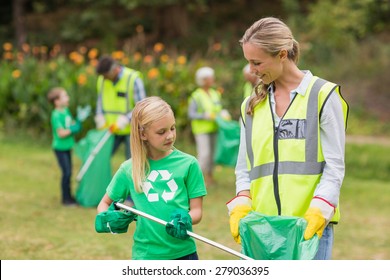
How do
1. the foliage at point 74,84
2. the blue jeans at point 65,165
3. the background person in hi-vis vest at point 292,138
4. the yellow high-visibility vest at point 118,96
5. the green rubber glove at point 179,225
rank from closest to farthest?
1. the background person in hi-vis vest at point 292,138
2. the green rubber glove at point 179,225
3. the yellow high-visibility vest at point 118,96
4. the blue jeans at point 65,165
5. the foliage at point 74,84

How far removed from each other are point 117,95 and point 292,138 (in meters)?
6.57

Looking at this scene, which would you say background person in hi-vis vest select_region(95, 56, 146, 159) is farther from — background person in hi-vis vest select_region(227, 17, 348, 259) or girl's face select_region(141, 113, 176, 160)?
background person in hi-vis vest select_region(227, 17, 348, 259)

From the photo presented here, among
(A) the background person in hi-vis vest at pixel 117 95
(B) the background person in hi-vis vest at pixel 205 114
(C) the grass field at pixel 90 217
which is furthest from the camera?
(B) the background person in hi-vis vest at pixel 205 114

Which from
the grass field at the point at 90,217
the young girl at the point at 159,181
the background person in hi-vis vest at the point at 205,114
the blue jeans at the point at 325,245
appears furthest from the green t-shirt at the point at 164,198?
the background person in hi-vis vest at the point at 205,114

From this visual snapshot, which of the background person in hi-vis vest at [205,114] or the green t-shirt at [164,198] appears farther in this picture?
the background person in hi-vis vest at [205,114]

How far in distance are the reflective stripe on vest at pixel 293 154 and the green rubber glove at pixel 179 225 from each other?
0.35 m

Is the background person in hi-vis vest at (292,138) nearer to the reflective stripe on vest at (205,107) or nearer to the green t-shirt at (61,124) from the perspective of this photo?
the green t-shirt at (61,124)

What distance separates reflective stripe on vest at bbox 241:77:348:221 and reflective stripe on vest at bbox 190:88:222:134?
8297mm

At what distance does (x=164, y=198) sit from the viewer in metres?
4.46

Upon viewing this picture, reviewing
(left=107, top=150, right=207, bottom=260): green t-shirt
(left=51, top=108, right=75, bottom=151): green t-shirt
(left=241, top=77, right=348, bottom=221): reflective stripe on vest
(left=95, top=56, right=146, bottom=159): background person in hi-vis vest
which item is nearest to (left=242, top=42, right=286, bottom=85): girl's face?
(left=241, top=77, right=348, bottom=221): reflective stripe on vest

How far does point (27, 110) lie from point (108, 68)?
25.9ft

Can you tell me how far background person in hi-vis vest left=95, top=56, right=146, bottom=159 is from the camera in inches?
406

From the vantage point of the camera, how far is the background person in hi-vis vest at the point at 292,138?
4.01 metres

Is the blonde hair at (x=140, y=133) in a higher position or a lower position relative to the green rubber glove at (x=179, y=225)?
higher
